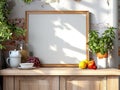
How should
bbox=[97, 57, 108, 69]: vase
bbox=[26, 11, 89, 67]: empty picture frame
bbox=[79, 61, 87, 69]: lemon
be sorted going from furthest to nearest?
1. bbox=[26, 11, 89, 67]: empty picture frame
2. bbox=[97, 57, 108, 69]: vase
3. bbox=[79, 61, 87, 69]: lemon

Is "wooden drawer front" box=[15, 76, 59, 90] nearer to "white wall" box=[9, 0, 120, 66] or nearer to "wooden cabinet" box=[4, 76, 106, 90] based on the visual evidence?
"wooden cabinet" box=[4, 76, 106, 90]

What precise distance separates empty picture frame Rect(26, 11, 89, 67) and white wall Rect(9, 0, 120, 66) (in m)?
0.07

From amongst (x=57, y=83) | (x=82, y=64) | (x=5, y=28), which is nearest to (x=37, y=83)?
(x=57, y=83)

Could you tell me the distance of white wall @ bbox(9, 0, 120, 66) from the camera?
3.38 metres

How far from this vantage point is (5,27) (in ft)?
9.82

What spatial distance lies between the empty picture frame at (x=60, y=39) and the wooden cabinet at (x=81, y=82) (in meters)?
0.35

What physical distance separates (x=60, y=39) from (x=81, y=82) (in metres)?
0.63

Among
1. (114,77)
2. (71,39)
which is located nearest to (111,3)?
(71,39)

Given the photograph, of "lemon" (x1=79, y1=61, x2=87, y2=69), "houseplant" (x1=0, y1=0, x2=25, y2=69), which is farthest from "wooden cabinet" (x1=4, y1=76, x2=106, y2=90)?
"houseplant" (x1=0, y1=0, x2=25, y2=69)

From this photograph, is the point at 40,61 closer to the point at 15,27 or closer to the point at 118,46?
the point at 15,27

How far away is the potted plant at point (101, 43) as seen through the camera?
320 centimetres

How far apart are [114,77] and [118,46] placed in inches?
23.4

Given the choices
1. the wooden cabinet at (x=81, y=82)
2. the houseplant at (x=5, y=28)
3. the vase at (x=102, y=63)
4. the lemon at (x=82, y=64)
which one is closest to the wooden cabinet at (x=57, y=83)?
the wooden cabinet at (x=81, y=82)

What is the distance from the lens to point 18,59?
125 inches
